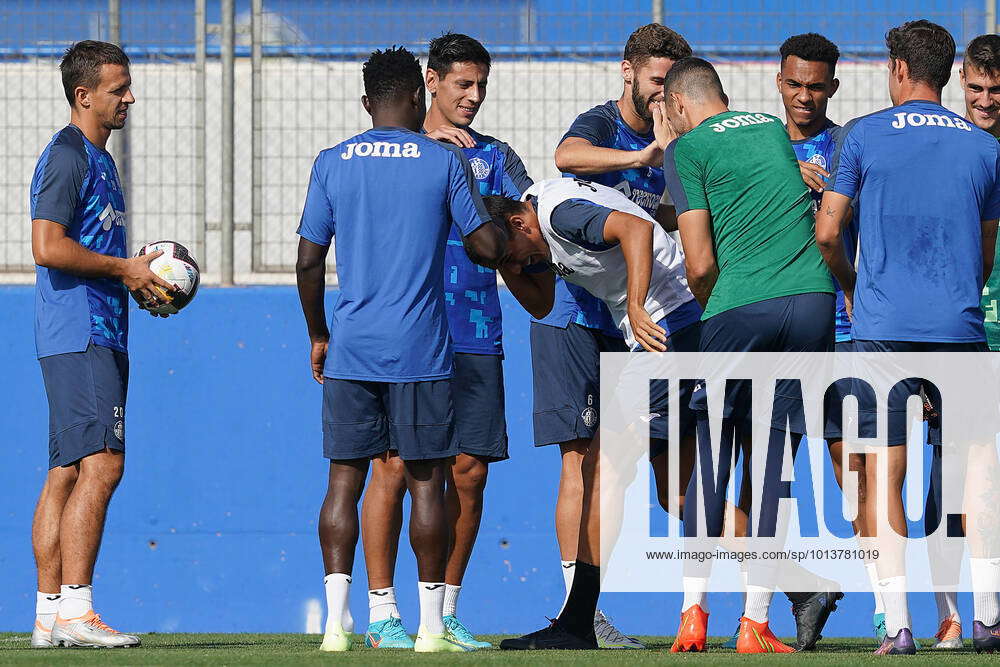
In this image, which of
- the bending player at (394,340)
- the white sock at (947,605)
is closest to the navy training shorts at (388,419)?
the bending player at (394,340)

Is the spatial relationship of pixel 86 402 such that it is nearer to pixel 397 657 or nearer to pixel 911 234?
pixel 397 657

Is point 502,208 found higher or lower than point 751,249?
higher

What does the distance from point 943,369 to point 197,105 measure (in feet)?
15.8

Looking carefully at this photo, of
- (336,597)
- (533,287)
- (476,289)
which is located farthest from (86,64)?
(336,597)

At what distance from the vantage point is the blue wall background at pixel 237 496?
26.3 ft

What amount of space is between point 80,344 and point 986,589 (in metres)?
3.48

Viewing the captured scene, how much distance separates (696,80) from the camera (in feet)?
17.7

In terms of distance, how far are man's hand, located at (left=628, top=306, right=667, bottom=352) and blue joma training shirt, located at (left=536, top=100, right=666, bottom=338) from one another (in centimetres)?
103

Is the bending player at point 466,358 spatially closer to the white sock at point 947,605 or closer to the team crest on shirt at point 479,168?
the team crest on shirt at point 479,168

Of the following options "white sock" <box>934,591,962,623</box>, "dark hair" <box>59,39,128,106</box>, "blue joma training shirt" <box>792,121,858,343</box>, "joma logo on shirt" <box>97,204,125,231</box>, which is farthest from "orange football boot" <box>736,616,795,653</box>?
"dark hair" <box>59,39,128,106</box>

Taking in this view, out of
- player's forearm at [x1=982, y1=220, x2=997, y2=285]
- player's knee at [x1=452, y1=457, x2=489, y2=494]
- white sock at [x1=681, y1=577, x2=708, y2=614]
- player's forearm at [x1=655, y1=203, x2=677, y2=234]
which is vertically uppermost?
player's forearm at [x1=655, y1=203, x2=677, y2=234]

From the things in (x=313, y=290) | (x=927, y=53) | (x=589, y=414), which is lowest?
(x=589, y=414)

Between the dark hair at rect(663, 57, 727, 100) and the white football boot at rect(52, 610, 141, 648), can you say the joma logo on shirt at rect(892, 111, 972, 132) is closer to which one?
the dark hair at rect(663, 57, 727, 100)

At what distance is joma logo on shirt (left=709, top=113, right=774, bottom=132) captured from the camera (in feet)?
17.1
